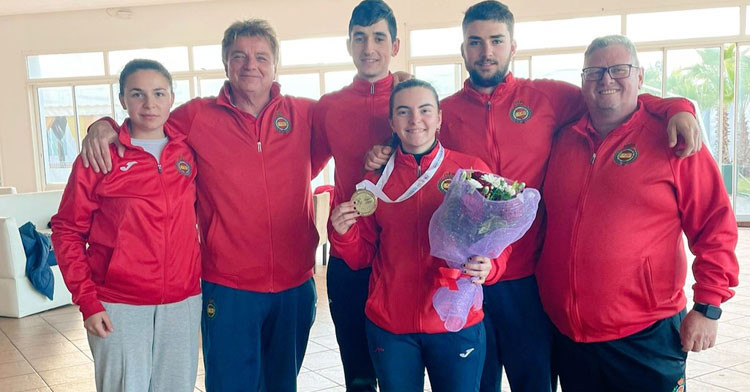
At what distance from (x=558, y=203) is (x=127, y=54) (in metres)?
11.6

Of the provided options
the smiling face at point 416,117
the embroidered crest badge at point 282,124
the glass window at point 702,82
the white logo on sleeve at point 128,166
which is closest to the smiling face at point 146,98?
the white logo on sleeve at point 128,166

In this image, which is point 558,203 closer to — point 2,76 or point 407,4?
point 407,4

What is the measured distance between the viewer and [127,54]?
11805mm

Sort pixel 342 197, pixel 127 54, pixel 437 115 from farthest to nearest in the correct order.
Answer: pixel 127 54 < pixel 342 197 < pixel 437 115

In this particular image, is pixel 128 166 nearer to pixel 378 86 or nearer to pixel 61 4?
pixel 378 86

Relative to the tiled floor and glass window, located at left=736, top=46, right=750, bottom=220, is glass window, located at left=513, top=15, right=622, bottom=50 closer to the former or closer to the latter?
glass window, located at left=736, top=46, right=750, bottom=220

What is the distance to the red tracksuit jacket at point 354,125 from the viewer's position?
246 centimetres

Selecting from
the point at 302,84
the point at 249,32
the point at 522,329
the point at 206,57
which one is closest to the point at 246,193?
the point at 249,32

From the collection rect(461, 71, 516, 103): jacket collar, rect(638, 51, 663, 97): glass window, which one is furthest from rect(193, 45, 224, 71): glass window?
rect(461, 71, 516, 103): jacket collar

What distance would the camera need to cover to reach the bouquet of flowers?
1.74 m

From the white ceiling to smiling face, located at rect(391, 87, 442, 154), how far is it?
10.3m

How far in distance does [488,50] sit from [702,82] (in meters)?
9.28

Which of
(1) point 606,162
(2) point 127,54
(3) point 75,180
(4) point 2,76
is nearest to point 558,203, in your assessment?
(1) point 606,162

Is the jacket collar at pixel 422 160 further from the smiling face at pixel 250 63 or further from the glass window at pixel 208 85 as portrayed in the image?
the glass window at pixel 208 85
